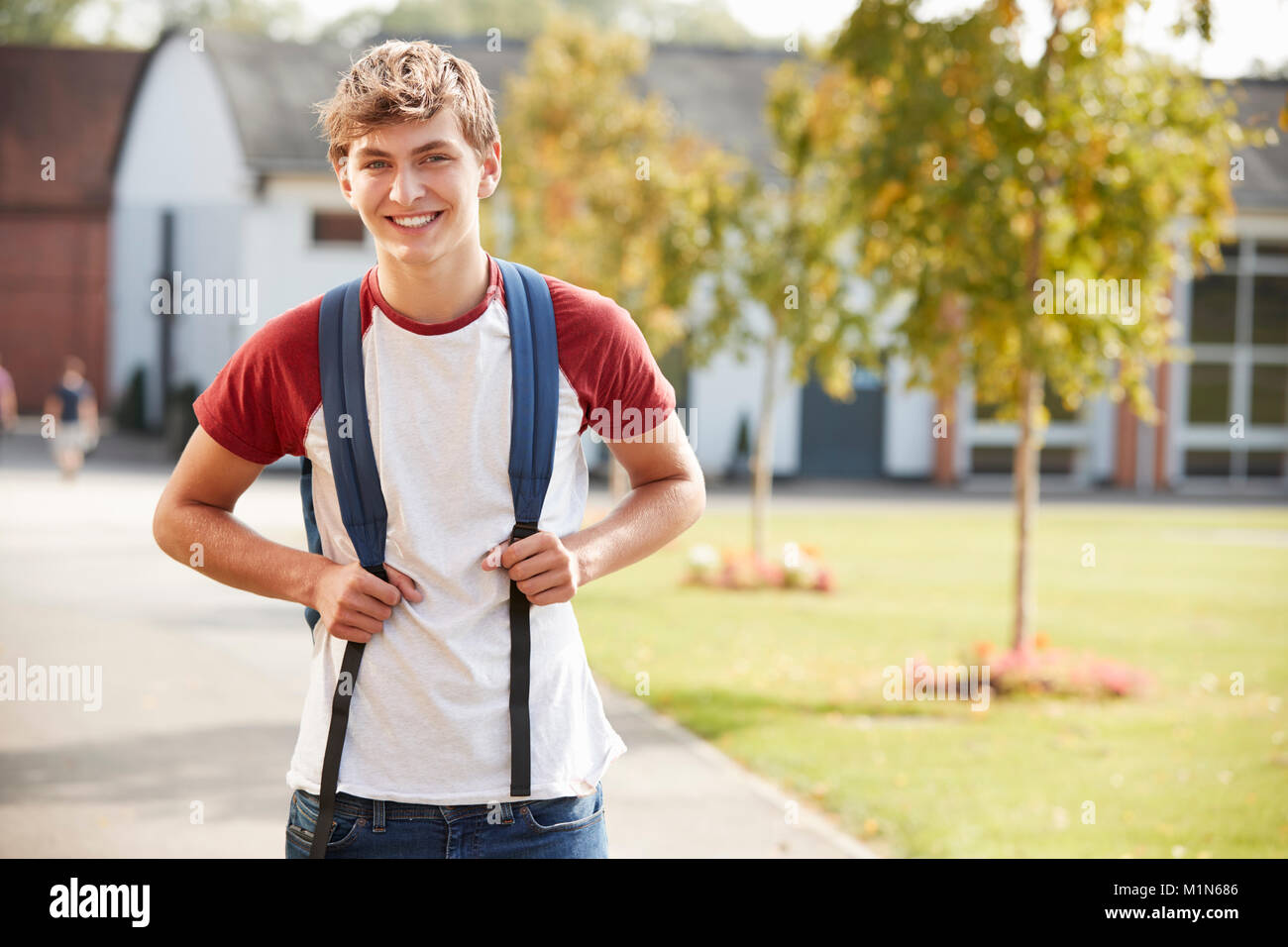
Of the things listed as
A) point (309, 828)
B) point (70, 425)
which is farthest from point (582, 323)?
point (70, 425)

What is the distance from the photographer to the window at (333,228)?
1097 inches

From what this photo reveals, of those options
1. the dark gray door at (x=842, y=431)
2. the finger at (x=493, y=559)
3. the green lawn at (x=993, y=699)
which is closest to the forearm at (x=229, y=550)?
the finger at (x=493, y=559)

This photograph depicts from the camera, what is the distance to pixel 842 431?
99.7 feet

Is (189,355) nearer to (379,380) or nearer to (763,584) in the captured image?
(763,584)

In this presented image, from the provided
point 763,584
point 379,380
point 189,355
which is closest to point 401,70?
point 379,380

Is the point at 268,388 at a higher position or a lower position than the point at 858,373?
lower

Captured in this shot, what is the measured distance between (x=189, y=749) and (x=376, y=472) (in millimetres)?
5606

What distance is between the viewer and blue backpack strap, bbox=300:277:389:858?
244 centimetres

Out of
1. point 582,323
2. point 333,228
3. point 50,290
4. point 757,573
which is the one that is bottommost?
point 757,573

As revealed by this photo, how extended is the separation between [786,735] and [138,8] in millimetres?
67478

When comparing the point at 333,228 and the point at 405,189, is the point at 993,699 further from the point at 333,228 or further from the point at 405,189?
the point at 333,228

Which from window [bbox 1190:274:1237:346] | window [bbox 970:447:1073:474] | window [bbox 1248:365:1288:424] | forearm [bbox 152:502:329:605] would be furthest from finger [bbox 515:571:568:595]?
window [bbox 1248:365:1288:424]

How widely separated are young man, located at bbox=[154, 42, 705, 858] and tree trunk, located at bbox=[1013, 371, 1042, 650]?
7589mm

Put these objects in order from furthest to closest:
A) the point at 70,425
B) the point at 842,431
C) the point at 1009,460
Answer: the point at 1009,460 → the point at 842,431 → the point at 70,425
